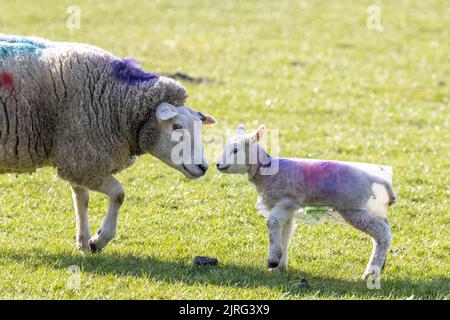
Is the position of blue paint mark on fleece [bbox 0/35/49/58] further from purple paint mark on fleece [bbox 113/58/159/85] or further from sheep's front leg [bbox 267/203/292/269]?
sheep's front leg [bbox 267/203/292/269]

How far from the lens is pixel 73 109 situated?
8023 millimetres

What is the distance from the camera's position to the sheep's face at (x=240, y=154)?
7.80 meters

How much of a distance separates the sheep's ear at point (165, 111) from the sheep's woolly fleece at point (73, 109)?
9 cm

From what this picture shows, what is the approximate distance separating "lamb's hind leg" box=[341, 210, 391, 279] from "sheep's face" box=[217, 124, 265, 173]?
931mm

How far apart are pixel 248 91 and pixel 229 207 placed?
22.5ft

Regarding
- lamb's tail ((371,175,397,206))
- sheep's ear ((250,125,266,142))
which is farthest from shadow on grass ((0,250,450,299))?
sheep's ear ((250,125,266,142))

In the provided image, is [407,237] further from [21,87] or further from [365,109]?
[365,109]

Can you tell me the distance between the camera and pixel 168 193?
10484 millimetres

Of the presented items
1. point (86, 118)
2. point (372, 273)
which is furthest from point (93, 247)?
point (372, 273)

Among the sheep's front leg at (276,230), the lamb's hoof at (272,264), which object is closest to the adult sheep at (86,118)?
the sheep's front leg at (276,230)

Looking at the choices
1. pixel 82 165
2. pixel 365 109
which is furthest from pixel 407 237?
pixel 365 109

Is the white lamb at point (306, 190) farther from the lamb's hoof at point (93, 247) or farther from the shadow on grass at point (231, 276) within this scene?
the lamb's hoof at point (93, 247)

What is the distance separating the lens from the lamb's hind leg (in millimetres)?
7641

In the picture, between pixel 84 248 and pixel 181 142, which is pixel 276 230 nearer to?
pixel 181 142
